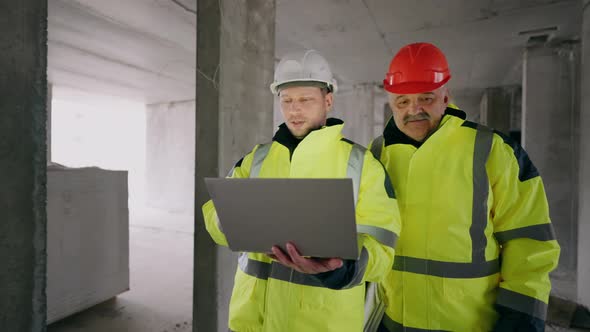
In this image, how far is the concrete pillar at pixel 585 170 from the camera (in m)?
3.12

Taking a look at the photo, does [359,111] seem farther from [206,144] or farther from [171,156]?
[206,144]

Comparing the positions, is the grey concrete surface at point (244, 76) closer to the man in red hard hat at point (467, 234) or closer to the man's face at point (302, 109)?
the man's face at point (302, 109)

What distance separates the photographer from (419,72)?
1.41m

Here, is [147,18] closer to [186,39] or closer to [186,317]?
[186,39]

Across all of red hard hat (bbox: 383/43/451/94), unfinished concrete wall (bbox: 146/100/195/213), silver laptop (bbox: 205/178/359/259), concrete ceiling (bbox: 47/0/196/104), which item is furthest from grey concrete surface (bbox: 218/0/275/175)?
unfinished concrete wall (bbox: 146/100/195/213)

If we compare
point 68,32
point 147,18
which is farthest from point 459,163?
point 68,32

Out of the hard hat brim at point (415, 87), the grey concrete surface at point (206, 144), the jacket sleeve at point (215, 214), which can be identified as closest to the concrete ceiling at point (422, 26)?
the grey concrete surface at point (206, 144)

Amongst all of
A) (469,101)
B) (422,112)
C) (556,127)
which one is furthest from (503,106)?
(422,112)

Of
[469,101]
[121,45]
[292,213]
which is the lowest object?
[292,213]

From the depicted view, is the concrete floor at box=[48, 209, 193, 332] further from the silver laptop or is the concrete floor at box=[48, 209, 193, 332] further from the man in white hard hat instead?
the silver laptop

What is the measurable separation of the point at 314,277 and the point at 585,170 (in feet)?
10.7

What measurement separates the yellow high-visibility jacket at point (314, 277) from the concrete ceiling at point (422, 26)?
2.76 meters

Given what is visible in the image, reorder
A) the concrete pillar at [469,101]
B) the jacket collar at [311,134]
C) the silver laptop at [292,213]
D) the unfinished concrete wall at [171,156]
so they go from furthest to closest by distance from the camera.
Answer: the unfinished concrete wall at [171,156] < the concrete pillar at [469,101] < the jacket collar at [311,134] < the silver laptop at [292,213]

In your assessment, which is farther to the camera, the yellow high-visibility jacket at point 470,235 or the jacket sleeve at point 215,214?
the jacket sleeve at point 215,214
